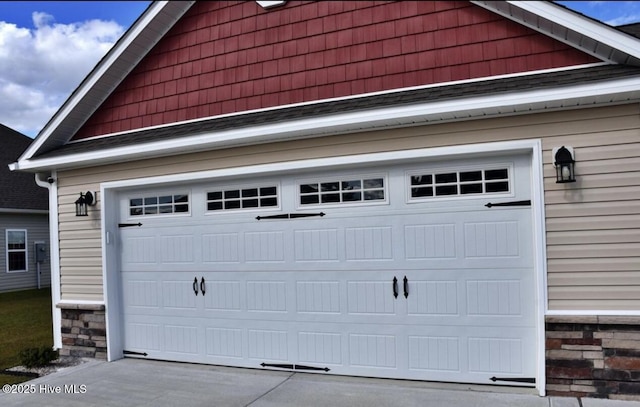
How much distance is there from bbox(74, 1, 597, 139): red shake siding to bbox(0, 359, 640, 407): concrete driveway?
3220 millimetres

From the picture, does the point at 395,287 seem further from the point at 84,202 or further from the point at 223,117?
the point at 84,202

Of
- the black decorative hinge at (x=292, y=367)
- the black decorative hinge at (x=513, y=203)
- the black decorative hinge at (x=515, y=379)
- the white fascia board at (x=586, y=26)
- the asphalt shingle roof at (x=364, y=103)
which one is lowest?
the black decorative hinge at (x=292, y=367)

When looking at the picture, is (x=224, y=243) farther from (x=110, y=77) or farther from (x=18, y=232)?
(x=18, y=232)

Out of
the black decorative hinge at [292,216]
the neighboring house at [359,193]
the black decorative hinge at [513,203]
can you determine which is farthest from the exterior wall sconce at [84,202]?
the black decorative hinge at [513,203]

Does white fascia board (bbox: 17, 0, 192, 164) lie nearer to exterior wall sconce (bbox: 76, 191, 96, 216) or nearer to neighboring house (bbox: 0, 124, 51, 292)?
exterior wall sconce (bbox: 76, 191, 96, 216)

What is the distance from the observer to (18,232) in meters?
15.7

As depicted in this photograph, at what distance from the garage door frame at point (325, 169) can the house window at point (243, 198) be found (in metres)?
0.23

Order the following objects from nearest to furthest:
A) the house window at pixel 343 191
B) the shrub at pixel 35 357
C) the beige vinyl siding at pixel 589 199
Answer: the beige vinyl siding at pixel 589 199 → the house window at pixel 343 191 → the shrub at pixel 35 357

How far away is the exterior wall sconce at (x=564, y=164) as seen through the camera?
463cm

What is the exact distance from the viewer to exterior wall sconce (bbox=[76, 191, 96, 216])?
277 inches

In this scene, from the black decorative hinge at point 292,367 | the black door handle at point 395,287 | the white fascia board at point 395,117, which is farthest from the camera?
the black decorative hinge at point 292,367

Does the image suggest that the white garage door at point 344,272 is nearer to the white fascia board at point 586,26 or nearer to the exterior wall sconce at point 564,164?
the exterior wall sconce at point 564,164

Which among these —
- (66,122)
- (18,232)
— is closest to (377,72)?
(66,122)

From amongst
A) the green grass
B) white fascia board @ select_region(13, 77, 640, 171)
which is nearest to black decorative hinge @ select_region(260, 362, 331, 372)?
white fascia board @ select_region(13, 77, 640, 171)
